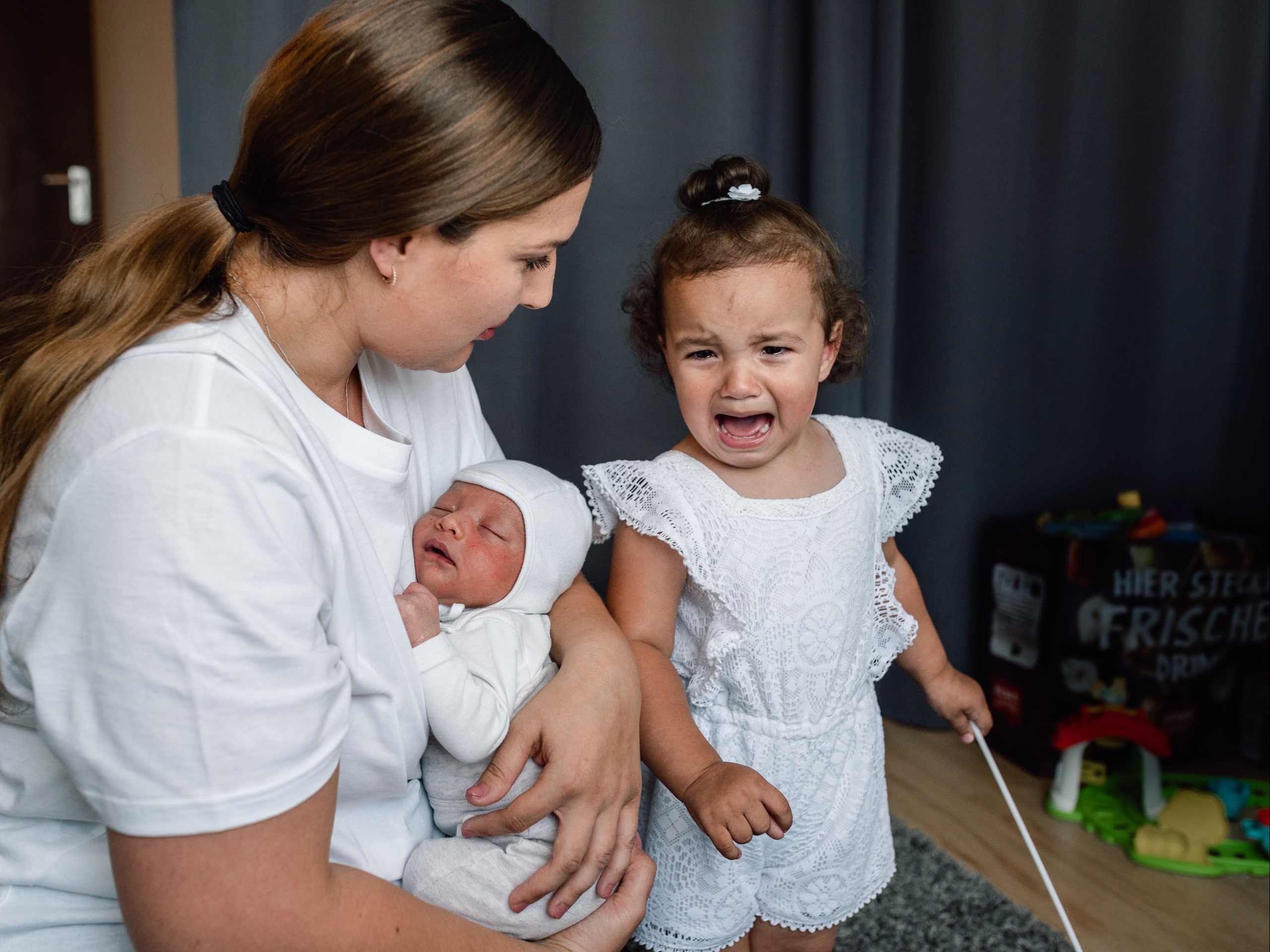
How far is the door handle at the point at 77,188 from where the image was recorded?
7.86 ft

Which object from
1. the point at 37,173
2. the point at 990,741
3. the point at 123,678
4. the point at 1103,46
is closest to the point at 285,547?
the point at 123,678

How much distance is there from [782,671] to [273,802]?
716 mm

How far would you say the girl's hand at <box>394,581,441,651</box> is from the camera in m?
0.96

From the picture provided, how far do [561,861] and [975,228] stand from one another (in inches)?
74.9

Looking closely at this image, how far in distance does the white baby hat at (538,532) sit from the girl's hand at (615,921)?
299 millimetres

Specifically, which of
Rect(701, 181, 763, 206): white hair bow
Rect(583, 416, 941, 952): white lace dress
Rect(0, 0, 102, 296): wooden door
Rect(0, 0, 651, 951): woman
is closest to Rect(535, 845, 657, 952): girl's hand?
Rect(0, 0, 651, 951): woman

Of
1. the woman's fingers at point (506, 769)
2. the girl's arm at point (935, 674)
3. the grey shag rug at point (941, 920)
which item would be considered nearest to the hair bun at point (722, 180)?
the girl's arm at point (935, 674)

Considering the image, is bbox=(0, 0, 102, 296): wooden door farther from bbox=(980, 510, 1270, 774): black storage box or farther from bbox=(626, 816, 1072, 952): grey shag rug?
bbox=(980, 510, 1270, 774): black storage box

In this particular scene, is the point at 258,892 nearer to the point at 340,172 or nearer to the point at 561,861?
the point at 561,861

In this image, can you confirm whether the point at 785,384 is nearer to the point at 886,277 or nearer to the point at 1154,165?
the point at 886,277

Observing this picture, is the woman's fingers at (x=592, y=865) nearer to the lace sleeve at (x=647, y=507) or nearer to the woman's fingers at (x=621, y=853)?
the woman's fingers at (x=621, y=853)

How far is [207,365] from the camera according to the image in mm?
739

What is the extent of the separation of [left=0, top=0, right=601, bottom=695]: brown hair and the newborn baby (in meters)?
0.34

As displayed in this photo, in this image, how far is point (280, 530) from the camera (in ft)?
2.37
